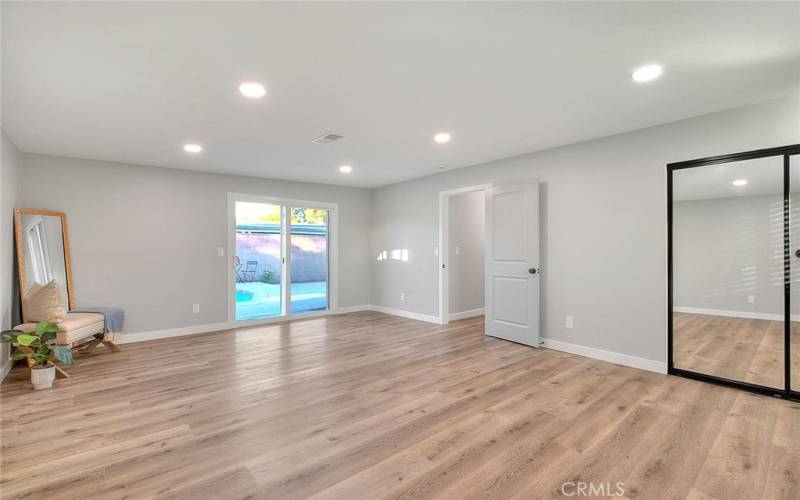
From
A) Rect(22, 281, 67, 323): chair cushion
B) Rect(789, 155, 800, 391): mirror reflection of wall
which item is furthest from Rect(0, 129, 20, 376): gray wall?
Rect(789, 155, 800, 391): mirror reflection of wall

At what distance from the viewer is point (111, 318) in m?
4.35

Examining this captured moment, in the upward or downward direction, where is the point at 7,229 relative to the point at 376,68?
downward

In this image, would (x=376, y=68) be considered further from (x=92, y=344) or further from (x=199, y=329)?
(x=199, y=329)

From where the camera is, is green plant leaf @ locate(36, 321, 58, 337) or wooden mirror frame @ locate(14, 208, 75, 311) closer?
green plant leaf @ locate(36, 321, 58, 337)

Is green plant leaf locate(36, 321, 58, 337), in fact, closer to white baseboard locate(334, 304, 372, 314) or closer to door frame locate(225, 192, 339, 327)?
door frame locate(225, 192, 339, 327)

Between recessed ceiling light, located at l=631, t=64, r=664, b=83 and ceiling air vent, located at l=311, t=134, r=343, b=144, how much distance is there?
2.63 meters

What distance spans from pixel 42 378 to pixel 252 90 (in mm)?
3182

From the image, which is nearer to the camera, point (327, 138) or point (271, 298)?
point (327, 138)

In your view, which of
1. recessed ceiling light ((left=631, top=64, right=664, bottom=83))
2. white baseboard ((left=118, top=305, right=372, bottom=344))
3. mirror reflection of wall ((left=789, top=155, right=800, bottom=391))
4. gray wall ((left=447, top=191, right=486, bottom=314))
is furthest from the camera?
gray wall ((left=447, top=191, right=486, bottom=314))

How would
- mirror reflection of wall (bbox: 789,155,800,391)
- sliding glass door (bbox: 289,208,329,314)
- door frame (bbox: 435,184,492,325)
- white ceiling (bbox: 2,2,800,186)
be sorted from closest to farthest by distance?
1. white ceiling (bbox: 2,2,800,186)
2. mirror reflection of wall (bbox: 789,155,800,391)
3. door frame (bbox: 435,184,492,325)
4. sliding glass door (bbox: 289,208,329,314)

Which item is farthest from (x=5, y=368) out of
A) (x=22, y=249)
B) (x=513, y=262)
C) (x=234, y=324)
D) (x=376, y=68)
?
A: (x=513, y=262)

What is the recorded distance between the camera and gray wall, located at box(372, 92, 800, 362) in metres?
3.22

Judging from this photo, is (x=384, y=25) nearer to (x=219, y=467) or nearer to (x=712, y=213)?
(x=219, y=467)

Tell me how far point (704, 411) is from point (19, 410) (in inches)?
207
